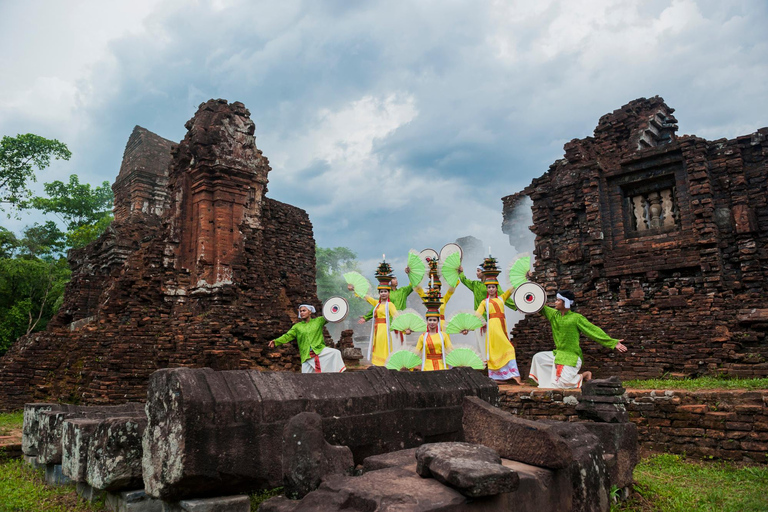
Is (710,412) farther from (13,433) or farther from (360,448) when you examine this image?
(13,433)

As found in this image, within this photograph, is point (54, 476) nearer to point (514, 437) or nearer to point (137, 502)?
point (137, 502)

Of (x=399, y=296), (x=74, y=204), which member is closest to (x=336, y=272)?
(x=74, y=204)

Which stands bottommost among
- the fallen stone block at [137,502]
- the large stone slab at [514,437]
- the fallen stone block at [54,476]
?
the fallen stone block at [54,476]

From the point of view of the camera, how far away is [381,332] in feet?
30.1

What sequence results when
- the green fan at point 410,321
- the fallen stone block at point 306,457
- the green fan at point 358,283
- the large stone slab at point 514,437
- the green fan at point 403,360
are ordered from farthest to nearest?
1. the green fan at point 358,283
2. the green fan at point 410,321
3. the green fan at point 403,360
4. the large stone slab at point 514,437
5. the fallen stone block at point 306,457

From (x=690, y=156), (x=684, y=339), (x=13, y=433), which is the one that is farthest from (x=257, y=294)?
(x=690, y=156)

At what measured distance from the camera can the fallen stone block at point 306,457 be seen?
9.67ft

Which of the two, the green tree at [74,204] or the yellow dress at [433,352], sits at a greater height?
the green tree at [74,204]

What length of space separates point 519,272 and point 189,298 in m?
7.46

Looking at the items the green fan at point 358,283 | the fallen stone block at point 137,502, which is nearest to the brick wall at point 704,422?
the green fan at point 358,283

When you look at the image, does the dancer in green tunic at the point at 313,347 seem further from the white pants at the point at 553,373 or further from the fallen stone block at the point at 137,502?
the fallen stone block at the point at 137,502

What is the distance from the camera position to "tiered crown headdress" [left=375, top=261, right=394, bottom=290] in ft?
30.5

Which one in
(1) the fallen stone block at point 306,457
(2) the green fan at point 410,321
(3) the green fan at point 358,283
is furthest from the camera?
(3) the green fan at point 358,283

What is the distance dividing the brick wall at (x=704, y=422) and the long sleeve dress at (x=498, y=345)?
6.03 ft
